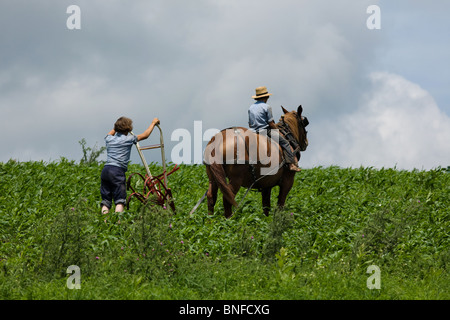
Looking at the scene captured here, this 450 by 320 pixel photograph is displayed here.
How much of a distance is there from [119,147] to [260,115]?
9.33ft

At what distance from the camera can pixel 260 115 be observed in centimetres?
1177

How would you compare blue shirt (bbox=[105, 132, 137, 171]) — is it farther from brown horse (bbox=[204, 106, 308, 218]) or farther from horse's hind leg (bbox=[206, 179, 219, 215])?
horse's hind leg (bbox=[206, 179, 219, 215])

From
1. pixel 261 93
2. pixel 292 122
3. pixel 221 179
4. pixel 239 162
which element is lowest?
pixel 221 179

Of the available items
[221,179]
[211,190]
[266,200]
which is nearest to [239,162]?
[221,179]

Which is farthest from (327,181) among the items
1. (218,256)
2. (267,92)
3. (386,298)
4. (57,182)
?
(386,298)

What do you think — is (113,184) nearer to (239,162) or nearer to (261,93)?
(239,162)

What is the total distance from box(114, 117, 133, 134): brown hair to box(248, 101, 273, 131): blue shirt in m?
2.45

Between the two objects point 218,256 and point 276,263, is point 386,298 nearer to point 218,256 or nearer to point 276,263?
point 276,263

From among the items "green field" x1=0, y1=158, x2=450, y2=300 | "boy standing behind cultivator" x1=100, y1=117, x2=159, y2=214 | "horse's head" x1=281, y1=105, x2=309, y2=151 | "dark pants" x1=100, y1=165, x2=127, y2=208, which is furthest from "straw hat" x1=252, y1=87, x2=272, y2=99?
"dark pants" x1=100, y1=165, x2=127, y2=208

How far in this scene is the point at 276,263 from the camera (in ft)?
28.0

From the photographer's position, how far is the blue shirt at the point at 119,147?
10953 mm

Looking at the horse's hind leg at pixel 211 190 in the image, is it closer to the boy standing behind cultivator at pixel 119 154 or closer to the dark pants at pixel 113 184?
the boy standing behind cultivator at pixel 119 154

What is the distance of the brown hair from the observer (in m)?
11.0
